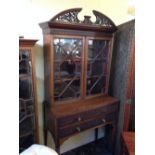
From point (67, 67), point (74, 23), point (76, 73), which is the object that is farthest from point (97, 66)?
point (74, 23)

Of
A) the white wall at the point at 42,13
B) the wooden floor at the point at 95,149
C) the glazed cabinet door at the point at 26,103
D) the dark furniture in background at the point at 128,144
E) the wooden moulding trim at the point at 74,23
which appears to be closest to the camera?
the dark furniture in background at the point at 128,144

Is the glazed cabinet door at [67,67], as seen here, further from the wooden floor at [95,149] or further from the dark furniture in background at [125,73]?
the wooden floor at [95,149]

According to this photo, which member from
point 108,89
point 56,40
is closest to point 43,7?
point 56,40

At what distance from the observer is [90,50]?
1942 mm

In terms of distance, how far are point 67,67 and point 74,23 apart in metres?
0.47

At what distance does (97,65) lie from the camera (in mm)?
2055

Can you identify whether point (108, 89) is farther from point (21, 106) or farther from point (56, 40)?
point (21, 106)

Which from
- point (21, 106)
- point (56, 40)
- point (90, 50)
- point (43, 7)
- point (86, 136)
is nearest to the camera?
point (21, 106)

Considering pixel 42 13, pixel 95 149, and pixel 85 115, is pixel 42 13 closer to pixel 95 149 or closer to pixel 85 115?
pixel 85 115

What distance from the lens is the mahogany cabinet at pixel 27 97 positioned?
58.1 inches

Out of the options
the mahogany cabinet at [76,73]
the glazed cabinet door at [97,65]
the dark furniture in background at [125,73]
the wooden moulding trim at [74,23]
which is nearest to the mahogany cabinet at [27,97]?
the mahogany cabinet at [76,73]

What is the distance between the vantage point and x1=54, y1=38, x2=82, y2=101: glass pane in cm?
175
